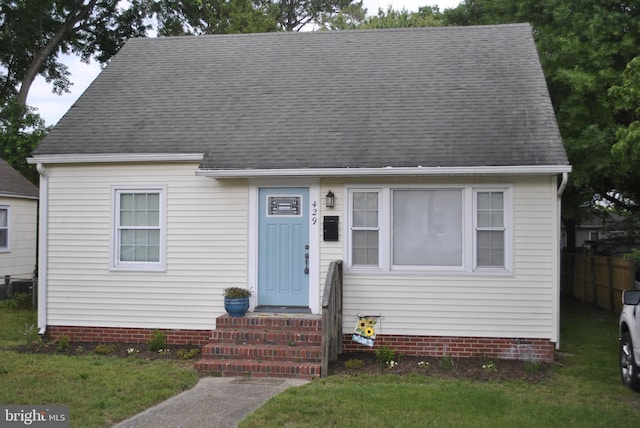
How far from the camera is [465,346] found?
30.8 ft

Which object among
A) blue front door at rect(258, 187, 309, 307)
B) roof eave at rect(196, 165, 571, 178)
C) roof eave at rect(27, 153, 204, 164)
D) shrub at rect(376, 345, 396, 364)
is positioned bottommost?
shrub at rect(376, 345, 396, 364)

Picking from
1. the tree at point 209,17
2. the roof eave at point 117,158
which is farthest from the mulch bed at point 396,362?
the tree at point 209,17

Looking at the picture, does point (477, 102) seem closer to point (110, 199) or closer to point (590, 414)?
point (590, 414)

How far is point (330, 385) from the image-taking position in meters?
7.62

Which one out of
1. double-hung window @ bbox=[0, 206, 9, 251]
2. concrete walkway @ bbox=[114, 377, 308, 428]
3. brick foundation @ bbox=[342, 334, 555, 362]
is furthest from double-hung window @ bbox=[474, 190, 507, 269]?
double-hung window @ bbox=[0, 206, 9, 251]

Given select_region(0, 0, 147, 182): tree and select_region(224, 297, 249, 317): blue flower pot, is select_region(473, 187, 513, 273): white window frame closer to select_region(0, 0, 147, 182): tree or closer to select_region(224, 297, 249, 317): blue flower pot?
select_region(224, 297, 249, 317): blue flower pot

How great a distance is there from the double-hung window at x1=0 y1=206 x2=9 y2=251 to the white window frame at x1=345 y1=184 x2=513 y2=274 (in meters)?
12.9

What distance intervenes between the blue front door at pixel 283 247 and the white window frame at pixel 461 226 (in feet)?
2.45

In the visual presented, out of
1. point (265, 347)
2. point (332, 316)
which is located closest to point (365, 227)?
point (332, 316)

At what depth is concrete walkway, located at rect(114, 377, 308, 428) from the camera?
6.18 meters

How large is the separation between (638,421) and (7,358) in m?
8.34

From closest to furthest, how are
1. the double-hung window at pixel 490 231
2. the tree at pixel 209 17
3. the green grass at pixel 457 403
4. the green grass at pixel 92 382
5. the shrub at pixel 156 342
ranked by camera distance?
the green grass at pixel 457 403 → the green grass at pixel 92 382 → the double-hung window at pixel 490 231 → the shrub at pixel 156 342 → the tree at pixel 209 17

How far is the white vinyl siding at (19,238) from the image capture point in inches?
716

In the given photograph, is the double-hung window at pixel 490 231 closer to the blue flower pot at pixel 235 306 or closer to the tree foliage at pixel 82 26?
the blue flower pot at pixel 235 306
